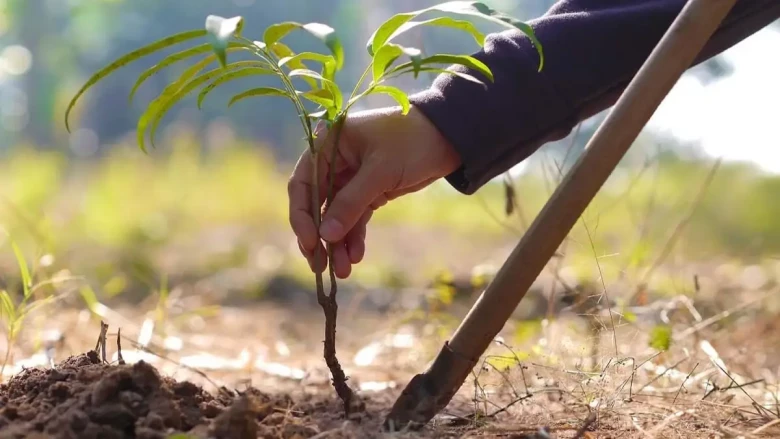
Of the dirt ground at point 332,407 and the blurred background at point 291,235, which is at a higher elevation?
the blurred background at point 291,235

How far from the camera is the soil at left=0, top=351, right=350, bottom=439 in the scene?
0.77m

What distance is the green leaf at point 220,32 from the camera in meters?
0.65

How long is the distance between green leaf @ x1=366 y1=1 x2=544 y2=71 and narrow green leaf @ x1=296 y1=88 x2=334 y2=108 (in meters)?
0.08

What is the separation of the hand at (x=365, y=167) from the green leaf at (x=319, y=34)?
0.55 feet

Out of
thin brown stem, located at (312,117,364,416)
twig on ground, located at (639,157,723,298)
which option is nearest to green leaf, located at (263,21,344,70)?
thin brown stem, located at (312,117,364,416)

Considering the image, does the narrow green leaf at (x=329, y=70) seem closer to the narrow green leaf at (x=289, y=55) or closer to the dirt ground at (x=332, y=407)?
the narrow green leaf at (x=289, y=55)

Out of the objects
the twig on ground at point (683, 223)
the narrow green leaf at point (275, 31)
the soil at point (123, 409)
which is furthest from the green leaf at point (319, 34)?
the twig on ground at point (683, 223)

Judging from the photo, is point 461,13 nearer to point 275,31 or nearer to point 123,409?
point 275,31

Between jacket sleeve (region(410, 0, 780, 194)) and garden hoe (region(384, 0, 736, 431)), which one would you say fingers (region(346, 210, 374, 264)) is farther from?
garden hoe (region(384, 0, 736, 431))

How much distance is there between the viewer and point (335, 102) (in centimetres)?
91

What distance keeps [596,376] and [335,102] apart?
565 mm

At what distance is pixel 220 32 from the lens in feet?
2.18

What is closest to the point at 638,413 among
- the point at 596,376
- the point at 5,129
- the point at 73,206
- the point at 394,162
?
the point at 596,376

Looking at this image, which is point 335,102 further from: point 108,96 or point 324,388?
point 108,96
